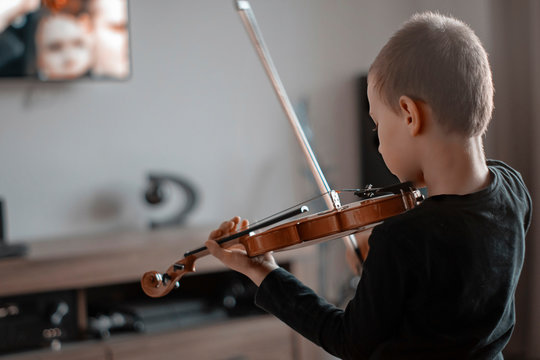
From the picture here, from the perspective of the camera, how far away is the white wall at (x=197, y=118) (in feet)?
8.64

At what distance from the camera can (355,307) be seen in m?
0.93

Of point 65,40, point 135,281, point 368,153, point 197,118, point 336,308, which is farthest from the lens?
point 368,153

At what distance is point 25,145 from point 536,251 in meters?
2.05

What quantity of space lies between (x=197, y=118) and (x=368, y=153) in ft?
2.54

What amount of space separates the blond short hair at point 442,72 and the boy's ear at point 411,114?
0.01 m

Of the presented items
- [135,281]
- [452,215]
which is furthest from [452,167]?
[135,281]

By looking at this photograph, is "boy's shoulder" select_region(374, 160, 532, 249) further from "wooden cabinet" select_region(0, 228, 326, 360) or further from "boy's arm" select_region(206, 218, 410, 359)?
"wooden cabinet" select_region(0, 228, 326, 360)

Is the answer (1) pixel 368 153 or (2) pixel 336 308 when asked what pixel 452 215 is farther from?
(1) pixel 368 153

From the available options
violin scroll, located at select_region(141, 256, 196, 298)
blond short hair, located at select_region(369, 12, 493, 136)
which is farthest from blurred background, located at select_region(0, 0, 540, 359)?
blond short hair, located at select_region(369, 12, 493, 136)

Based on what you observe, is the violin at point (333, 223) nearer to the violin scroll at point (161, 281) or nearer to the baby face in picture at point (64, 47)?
the violin scroll at point (161, 281)

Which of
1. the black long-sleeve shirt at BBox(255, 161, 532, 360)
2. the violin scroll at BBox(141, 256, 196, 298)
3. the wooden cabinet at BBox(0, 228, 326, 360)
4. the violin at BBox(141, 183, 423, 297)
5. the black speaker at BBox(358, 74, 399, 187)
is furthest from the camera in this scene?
the black speaker at BBox(358, 74, 399, 187)

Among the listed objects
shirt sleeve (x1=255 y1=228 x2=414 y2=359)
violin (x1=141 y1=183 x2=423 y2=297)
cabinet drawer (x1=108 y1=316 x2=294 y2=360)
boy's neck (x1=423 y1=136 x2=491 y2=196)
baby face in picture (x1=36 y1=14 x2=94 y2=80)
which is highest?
baby face in picture (x1=36 y1=14 x2=94 y2=80)

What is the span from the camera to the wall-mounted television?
2508 mm

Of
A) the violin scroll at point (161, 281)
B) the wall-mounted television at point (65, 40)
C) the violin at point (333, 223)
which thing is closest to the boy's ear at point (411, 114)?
the violin at point (333, 223)
